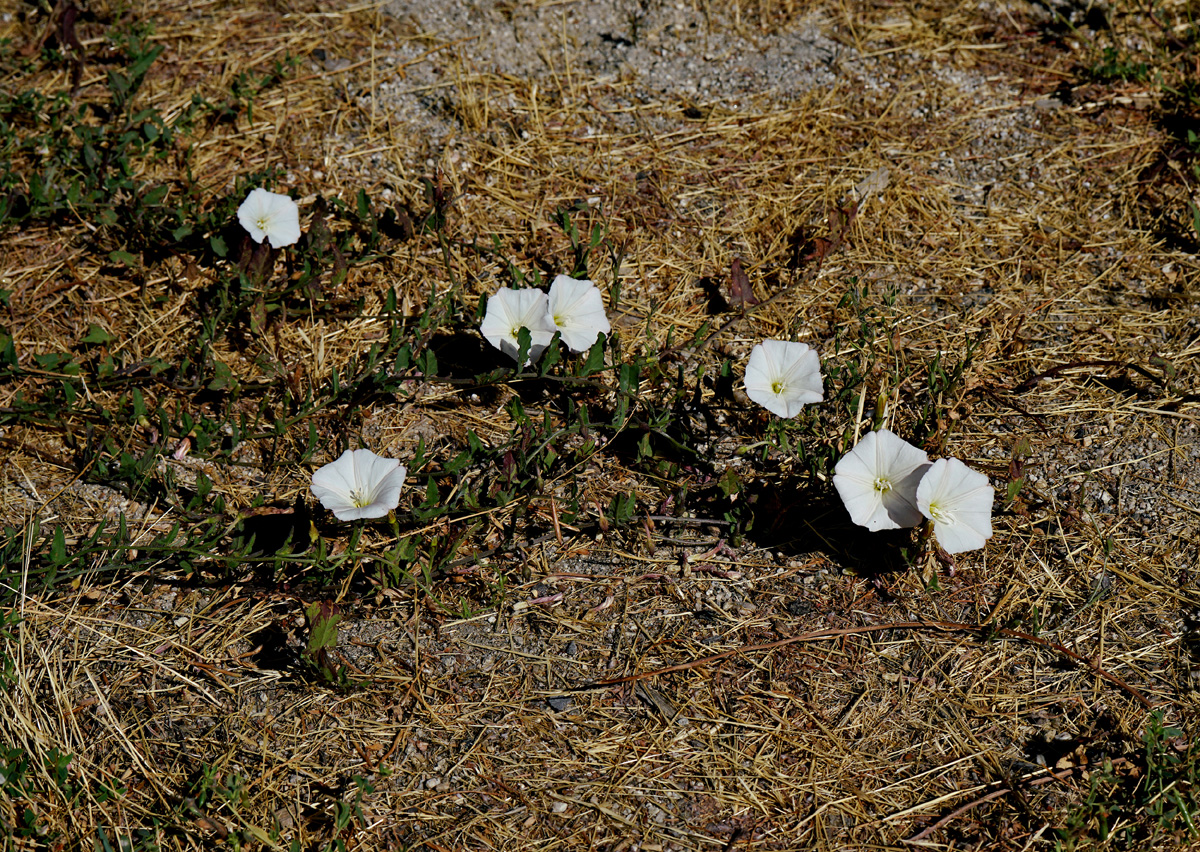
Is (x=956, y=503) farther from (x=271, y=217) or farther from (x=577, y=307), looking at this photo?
(x=271, y=217)

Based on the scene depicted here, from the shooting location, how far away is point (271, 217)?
2729mm

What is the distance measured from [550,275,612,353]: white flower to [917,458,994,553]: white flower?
2.96 ft

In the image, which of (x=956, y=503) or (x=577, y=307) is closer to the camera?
(x=956, y=503)

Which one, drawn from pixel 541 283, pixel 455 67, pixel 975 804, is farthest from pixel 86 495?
pixel 975 804

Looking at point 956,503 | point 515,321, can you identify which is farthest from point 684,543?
point 515,321

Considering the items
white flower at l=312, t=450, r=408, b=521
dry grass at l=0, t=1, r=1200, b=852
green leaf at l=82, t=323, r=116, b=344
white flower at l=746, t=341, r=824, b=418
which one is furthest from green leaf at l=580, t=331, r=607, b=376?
green leaf at l=82, t=323, r=116, b=344

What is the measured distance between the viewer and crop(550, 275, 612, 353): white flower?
2547mm

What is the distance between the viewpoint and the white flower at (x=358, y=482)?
214 cm

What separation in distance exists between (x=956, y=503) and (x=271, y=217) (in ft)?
6.37

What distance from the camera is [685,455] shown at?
2488 millimetres

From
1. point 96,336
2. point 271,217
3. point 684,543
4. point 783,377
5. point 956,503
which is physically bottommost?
point 684,543

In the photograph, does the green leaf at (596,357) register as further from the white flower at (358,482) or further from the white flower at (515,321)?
the white flower at (358,482)

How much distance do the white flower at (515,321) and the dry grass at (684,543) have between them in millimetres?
164

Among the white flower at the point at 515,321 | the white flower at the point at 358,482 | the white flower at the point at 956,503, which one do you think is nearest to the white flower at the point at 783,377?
the white flower at the point at 956,503
